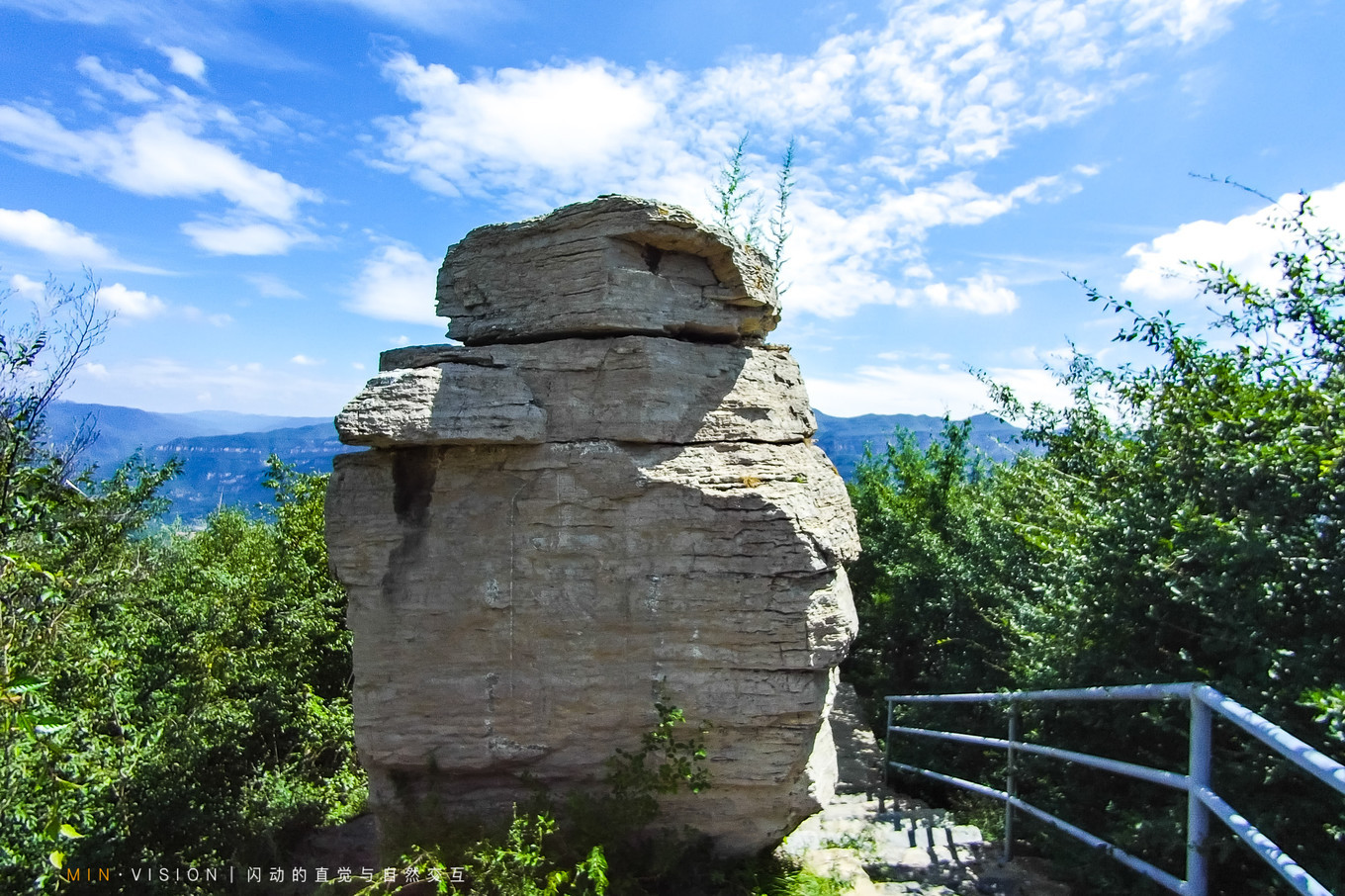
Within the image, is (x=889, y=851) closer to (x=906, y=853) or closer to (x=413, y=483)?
(x=906, y=853)

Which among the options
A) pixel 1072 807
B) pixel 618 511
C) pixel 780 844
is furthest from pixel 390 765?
pixel 1072 807

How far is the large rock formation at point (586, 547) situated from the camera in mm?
5258

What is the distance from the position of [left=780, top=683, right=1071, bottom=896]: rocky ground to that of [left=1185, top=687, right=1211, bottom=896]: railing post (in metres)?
1.97

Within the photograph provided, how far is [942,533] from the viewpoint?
13.0 meters

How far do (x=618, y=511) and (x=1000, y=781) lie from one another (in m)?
5.36

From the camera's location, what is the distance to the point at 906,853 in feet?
18.8

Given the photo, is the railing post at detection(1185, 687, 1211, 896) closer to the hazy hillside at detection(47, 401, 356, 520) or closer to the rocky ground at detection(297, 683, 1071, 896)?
the rocky ground at detection(297, 683, 1071, 896)

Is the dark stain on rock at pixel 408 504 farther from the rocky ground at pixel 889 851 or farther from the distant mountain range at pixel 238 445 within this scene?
the rocky ground at pixel 889 851

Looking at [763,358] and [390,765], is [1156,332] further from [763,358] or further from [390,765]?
[390,765]

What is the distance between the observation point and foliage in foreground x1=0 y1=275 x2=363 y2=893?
5672 millimetres

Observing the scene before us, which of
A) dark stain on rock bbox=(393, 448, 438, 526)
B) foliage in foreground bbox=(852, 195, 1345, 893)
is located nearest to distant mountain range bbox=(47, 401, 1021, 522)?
dark stain on rock bbox=(393, 448, 438, 526)

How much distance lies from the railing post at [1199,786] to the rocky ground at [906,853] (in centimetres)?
197

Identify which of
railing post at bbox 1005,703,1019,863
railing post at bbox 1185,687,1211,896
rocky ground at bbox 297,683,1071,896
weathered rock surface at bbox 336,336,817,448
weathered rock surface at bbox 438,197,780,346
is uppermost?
weathered rock surface at bbox 438,197,780,346

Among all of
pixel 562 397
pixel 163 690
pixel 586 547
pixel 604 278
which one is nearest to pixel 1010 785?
pixel 586 547
